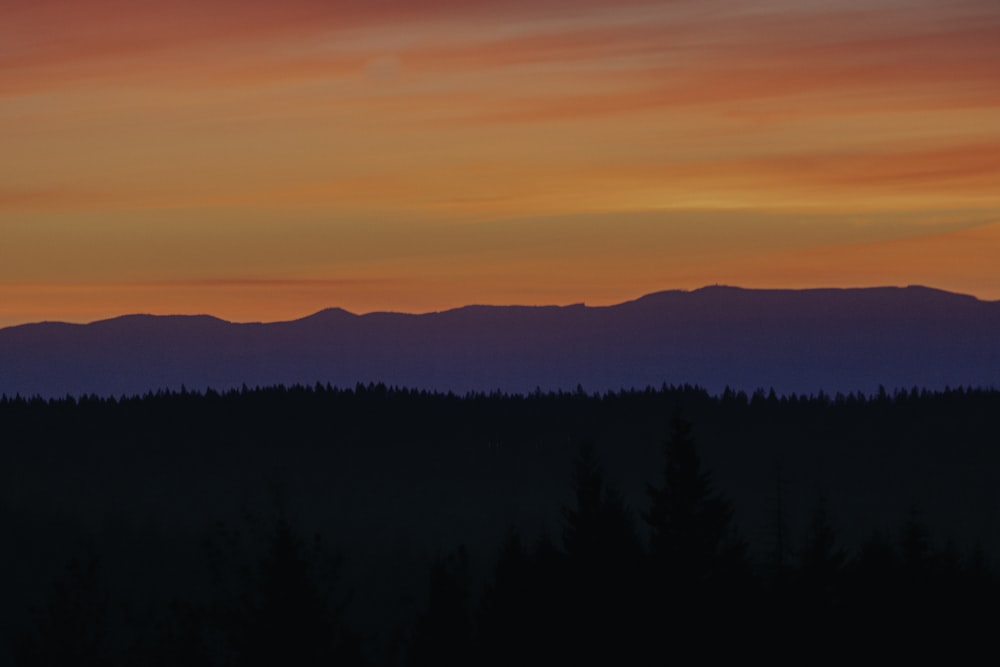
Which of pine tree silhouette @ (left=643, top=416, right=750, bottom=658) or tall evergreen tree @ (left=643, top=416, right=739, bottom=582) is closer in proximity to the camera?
pine tree silhouette @ (left=643, top=416, right=750, bottom=658)

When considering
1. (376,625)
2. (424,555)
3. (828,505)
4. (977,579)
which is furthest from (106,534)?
(977,579)

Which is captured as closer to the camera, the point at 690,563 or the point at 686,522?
the point at 690,563

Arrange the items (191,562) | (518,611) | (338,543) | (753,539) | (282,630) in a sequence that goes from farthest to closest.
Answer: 1. (753,539)
2. (338,543)
3. (191,562)
4. (518,611)
5. (282,630)

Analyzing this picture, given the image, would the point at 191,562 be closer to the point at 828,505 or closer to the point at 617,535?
the point at 828,505

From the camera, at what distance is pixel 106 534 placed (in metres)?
144

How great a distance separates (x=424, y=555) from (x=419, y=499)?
175 ft

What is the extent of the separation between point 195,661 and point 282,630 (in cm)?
200

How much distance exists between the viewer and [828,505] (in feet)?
646

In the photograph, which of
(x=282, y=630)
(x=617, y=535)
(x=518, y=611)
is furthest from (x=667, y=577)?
(x=282, y=630)

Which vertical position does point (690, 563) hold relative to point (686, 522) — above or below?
below

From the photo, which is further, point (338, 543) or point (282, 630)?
point (338, 543)

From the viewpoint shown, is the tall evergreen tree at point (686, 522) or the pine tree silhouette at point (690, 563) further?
the tall evergreen tree at point (686, 522)

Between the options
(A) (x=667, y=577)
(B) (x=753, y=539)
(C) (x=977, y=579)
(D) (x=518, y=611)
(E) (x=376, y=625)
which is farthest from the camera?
(B) (x=753, y=539)

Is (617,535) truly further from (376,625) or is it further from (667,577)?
(376,625)
